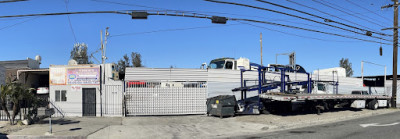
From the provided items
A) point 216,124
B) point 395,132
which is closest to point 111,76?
point 216,124

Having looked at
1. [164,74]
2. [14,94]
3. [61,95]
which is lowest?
[61,95]

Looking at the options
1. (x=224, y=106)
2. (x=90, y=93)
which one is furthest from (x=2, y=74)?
(x=224, y=106)

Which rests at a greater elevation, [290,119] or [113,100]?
[113,100]

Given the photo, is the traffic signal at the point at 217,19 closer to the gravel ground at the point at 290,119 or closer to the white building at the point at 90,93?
the gravel ground at the point at 290,119

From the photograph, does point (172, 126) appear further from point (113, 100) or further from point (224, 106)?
point (113, 100)

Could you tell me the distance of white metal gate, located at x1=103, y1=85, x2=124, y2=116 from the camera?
1606 cm

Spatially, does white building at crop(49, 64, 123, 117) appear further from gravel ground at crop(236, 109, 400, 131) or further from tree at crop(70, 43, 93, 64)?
tree at crop(70, 43, 93, 64)

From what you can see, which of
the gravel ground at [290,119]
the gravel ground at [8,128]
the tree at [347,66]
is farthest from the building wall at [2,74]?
the tree at [347,66]

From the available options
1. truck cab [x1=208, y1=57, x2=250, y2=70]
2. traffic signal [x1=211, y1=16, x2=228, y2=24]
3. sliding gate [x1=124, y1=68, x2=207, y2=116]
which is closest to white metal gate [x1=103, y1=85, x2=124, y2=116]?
sliding gate [x1=124, y1=68, x2=207, y2=116]

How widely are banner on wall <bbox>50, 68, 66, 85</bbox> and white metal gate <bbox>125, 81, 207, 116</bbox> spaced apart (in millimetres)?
3566

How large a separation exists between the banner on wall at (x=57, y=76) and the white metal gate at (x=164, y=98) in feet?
11.7

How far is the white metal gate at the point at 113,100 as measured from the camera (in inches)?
632

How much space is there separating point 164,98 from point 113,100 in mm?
2764

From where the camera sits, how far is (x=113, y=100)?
16.1 m
